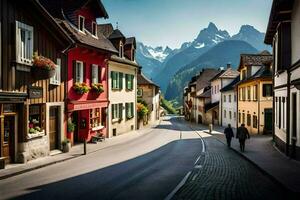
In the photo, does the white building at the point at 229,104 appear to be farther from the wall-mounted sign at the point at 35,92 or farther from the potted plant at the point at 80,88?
the wall-mounted sign at the point at 35,92

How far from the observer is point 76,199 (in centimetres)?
993

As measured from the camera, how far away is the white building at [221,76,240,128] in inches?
1881

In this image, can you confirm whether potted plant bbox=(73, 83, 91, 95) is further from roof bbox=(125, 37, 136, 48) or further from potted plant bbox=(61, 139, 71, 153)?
roof bbox=(125, 37, 136, 48)

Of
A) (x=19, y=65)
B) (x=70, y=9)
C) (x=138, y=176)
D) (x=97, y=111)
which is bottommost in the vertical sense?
(x=138, y=176)

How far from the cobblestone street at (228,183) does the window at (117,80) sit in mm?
15447

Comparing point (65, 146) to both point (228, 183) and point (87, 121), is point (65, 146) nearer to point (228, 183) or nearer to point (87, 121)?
point (87, 121)

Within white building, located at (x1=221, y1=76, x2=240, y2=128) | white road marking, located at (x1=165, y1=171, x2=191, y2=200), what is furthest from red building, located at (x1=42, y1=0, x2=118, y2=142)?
white building, located at (x1=221, y1=76, x2=240, y2=128)

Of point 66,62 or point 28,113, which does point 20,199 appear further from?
point 66,62

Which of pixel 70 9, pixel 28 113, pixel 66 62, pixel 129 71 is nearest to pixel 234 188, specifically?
pixel 28 113

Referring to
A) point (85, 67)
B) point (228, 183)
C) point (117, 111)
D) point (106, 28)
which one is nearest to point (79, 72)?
point (85, 67)

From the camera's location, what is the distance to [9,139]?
15.3m

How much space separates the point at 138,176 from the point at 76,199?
3.89m

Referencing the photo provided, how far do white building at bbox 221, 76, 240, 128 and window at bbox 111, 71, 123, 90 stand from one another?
61.5 feet

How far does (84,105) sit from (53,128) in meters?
4.28
